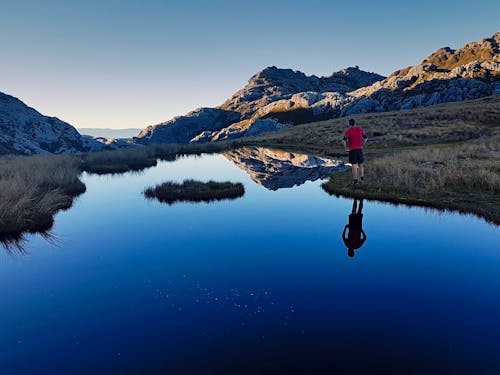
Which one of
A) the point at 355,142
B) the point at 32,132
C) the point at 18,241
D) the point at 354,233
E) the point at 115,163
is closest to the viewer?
the point at 354,233

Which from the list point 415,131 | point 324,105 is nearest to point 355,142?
point 415,131

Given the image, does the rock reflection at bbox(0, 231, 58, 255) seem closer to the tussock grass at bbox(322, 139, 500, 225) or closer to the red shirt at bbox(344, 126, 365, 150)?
the tussock grass at bbox(322, 139, 500, 225)

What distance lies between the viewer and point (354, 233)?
37.8ft

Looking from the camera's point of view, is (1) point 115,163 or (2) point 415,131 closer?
(1) point 115,163

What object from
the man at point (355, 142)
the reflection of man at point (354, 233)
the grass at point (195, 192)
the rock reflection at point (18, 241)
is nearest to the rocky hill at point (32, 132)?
the grass at point (195, 192)

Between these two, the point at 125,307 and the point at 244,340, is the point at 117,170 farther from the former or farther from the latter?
the point at 244,340

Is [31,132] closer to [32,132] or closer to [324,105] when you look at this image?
[32,132]

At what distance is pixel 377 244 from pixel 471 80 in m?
146

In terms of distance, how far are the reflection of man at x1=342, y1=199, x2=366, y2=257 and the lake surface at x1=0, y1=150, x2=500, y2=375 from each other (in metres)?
0.22

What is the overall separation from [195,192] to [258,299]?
13.9m

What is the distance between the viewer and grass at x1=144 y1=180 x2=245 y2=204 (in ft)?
63.6

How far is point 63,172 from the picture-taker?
25812mm

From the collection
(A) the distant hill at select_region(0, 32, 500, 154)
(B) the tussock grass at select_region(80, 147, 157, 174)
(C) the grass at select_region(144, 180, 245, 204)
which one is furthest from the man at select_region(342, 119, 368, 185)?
(A) the distant hill at select_region(0, 32, 500, 154)

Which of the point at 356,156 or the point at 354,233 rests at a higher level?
the point at 356,156
